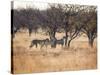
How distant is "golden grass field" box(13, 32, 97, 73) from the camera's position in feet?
6.86

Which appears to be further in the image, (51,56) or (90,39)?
(90,39)

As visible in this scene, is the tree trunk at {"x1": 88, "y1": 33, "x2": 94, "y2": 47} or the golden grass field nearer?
the golden grass field

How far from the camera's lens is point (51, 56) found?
221 centimetres

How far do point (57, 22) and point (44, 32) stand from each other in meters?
0.19

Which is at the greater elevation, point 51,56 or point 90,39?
point 90,39

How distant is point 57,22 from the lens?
2.23 metres

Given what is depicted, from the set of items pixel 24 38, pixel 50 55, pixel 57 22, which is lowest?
pixel 50 55

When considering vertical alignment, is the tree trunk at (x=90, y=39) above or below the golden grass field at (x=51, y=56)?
above

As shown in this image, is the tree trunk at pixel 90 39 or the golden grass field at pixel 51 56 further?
the tree trunk at pixel 90 39

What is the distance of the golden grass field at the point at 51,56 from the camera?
6.86 feet

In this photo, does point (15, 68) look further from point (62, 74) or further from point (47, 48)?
point (62, 74)
